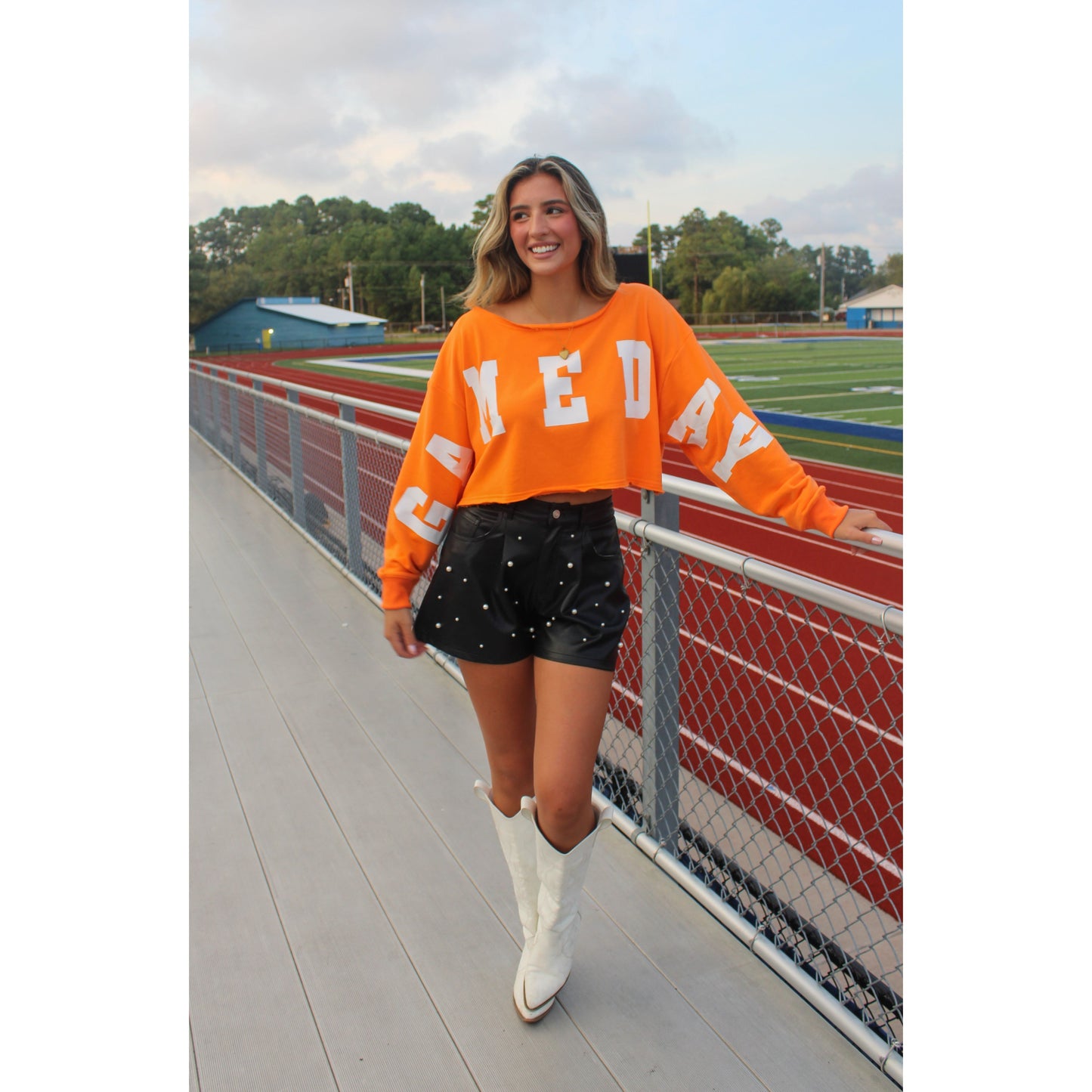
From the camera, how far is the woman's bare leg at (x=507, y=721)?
183 centimetres

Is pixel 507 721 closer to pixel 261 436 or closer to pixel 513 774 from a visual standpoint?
pixel 513 774

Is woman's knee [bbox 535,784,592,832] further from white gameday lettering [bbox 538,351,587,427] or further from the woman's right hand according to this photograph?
white gameday lettering [bbox 538,351,587,427]

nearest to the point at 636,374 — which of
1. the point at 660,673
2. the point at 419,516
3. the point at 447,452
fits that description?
the point at 447,452

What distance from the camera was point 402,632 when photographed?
6.33ft

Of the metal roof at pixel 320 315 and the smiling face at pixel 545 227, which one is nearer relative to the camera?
the smiling face at pixel 545 227

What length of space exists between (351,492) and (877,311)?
227 feet

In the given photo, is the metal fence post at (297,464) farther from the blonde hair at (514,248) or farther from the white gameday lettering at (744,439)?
the white gameday lettering at (744,439)

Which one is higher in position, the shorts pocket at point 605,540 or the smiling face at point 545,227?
the smiling face at point 545,227

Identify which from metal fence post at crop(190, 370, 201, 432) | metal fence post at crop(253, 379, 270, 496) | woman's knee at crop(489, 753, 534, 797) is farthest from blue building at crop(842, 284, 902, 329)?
woman's knee at crop(489, 753, 534, 797)

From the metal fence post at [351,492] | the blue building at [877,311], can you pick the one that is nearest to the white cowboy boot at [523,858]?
the metal fence post at [351,492]

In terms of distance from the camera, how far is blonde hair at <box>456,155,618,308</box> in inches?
67.7

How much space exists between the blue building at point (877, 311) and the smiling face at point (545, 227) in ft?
207
